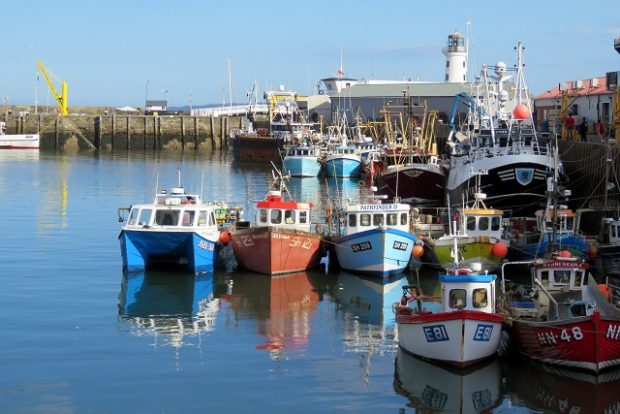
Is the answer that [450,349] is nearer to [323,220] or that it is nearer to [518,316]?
[518,316]

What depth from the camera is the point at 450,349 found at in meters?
20.6

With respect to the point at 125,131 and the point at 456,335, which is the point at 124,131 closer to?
the point at 125,131

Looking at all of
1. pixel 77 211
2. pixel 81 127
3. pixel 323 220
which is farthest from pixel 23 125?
pixel 323 220

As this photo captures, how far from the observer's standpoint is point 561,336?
66.1 ft

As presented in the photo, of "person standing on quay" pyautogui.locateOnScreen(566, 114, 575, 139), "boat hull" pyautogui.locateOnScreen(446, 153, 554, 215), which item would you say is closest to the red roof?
"person standing on quay" pyautogui.locateOnScreen(566, 114, 575, 139)

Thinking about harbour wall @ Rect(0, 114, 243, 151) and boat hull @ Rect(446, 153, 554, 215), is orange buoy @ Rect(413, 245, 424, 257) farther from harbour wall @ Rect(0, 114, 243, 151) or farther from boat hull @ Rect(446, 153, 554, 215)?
harbour wall @ Rect(0, 114, 243, 151)

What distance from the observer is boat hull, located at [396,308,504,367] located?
66.5 feet

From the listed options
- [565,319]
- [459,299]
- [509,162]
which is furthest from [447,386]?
[509,162]

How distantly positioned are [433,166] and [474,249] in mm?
26534

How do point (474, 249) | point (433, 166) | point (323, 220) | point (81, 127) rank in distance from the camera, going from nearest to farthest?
1. point (474, 249)
2. point (323, 220)
3. point (433, 166)
4. point (81, 127)

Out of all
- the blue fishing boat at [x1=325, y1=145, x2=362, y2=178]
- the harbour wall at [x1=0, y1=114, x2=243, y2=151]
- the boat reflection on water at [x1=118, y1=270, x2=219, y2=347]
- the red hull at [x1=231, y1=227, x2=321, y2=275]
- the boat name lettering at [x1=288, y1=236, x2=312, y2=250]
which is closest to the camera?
the boat reflection on water at [x1=118, y1=270, x2=219, y2=347]

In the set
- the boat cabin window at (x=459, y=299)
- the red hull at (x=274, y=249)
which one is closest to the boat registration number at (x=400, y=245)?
the red hull at (x=274, y=249)

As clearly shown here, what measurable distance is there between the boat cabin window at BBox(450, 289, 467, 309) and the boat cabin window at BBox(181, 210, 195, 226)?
12250mm

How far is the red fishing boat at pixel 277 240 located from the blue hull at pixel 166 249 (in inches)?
41.5
